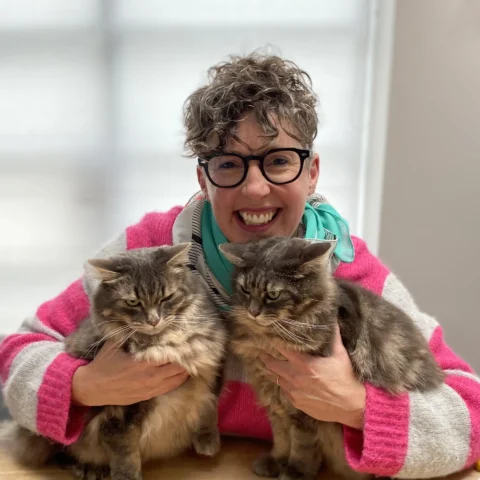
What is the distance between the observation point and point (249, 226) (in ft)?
5.20

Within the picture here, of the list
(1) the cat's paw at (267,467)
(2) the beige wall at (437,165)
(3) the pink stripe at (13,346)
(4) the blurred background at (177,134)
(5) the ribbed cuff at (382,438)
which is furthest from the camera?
(4) the blurred background at (177,134)

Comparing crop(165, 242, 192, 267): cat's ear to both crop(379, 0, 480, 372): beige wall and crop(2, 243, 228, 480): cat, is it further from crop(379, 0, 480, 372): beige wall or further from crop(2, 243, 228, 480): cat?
crop(379, 0, 480, 372): beige wall

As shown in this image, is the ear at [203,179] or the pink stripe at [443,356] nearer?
the pink stripe at [443,356]

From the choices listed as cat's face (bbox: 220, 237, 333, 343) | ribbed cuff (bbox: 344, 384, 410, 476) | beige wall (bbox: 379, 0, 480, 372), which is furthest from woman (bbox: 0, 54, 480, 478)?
beige wall (bbox: 379, 0, 480, 372)

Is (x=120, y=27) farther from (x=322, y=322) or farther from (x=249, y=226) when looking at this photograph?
(x=322, y=322)

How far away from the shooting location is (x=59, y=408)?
53.1 inches

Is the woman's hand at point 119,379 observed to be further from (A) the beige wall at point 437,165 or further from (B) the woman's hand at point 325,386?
(A) the beige wall at point 437,165

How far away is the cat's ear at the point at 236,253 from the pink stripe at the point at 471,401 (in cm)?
73

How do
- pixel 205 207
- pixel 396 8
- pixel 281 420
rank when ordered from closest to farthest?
pixel 281 420 → pixel 205 207 → pixel 396 8

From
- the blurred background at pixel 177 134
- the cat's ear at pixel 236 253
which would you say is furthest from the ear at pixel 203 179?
the blurred background at pixel 177 134

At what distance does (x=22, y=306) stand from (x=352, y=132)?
2.08m

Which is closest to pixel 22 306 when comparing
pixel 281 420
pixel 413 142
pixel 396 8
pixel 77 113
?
pixel 77 113

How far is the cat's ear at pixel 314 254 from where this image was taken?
1273 millimetres

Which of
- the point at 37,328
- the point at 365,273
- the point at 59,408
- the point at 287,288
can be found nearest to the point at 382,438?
the point at 287,288
